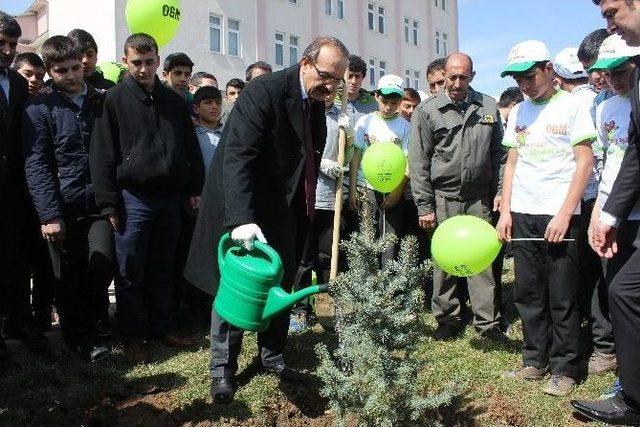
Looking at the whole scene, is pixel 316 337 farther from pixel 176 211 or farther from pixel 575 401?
pixel 575 401

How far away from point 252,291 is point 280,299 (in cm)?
18

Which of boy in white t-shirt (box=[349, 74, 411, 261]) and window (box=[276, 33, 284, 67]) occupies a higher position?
window (box=[276, 33, 284, 67])

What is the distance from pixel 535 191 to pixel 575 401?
1307mm

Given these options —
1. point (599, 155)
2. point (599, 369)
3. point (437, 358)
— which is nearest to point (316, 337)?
point (437, 358)

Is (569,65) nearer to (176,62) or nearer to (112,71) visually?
(176,62)

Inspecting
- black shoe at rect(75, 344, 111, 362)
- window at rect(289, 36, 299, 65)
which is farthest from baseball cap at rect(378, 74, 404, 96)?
window at rect(289, 36, 299, 65)

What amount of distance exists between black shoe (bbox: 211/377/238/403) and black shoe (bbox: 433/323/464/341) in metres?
1.88

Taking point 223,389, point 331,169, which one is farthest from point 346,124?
point 223,389

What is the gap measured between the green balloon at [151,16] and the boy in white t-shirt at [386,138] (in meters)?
2.54

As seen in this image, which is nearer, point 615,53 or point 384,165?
point 615,53

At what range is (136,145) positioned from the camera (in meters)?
4.57

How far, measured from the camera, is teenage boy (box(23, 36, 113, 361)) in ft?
14.3

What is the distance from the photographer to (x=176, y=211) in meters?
4.84

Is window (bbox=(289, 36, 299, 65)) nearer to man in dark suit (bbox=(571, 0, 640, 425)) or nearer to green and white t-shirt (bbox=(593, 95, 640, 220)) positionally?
green and white t-shirt (bbox=(593, 95, 640, 220))
